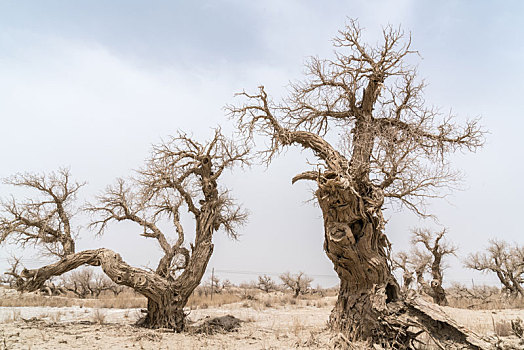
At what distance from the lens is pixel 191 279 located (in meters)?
10.8

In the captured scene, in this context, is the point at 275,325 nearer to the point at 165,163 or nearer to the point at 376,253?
the point at 376,253

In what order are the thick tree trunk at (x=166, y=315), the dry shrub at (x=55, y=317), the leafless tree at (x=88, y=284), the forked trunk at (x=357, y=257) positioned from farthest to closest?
the leafless tree at (x=88, y=284) < the dry shrub at (x=55, y=317) < the thick tree trunk at (x=166, y=315) < the forked trunk at (x=357, y=257)

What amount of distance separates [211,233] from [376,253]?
5.41 meters

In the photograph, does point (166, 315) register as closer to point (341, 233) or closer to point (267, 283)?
point (341, 233)

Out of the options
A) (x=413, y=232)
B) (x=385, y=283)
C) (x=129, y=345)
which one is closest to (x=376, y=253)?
(x=385, y=283)

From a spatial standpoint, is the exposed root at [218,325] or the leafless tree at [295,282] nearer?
the exposed root at [218,325]

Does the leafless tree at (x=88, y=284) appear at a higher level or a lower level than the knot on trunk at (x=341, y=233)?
lower

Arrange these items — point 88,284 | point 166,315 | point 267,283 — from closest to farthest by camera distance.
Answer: point 166,315, point 88,284, point 267,283

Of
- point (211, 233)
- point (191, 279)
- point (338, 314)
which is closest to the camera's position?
point (338, 314)

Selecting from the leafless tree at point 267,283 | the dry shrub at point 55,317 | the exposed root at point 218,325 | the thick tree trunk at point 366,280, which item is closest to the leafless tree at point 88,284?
the leafless tree at point 267,283

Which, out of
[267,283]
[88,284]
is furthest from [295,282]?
[88,284]

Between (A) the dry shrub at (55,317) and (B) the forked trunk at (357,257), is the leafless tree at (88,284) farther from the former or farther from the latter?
(B) the forked trunk at (357,257)

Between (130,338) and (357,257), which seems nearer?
(357,257)

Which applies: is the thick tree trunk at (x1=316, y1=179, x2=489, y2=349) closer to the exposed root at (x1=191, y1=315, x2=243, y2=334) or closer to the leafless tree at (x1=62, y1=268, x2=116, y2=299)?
the exposed root at (x1=191, y1=315, x2=243, y2=334)
